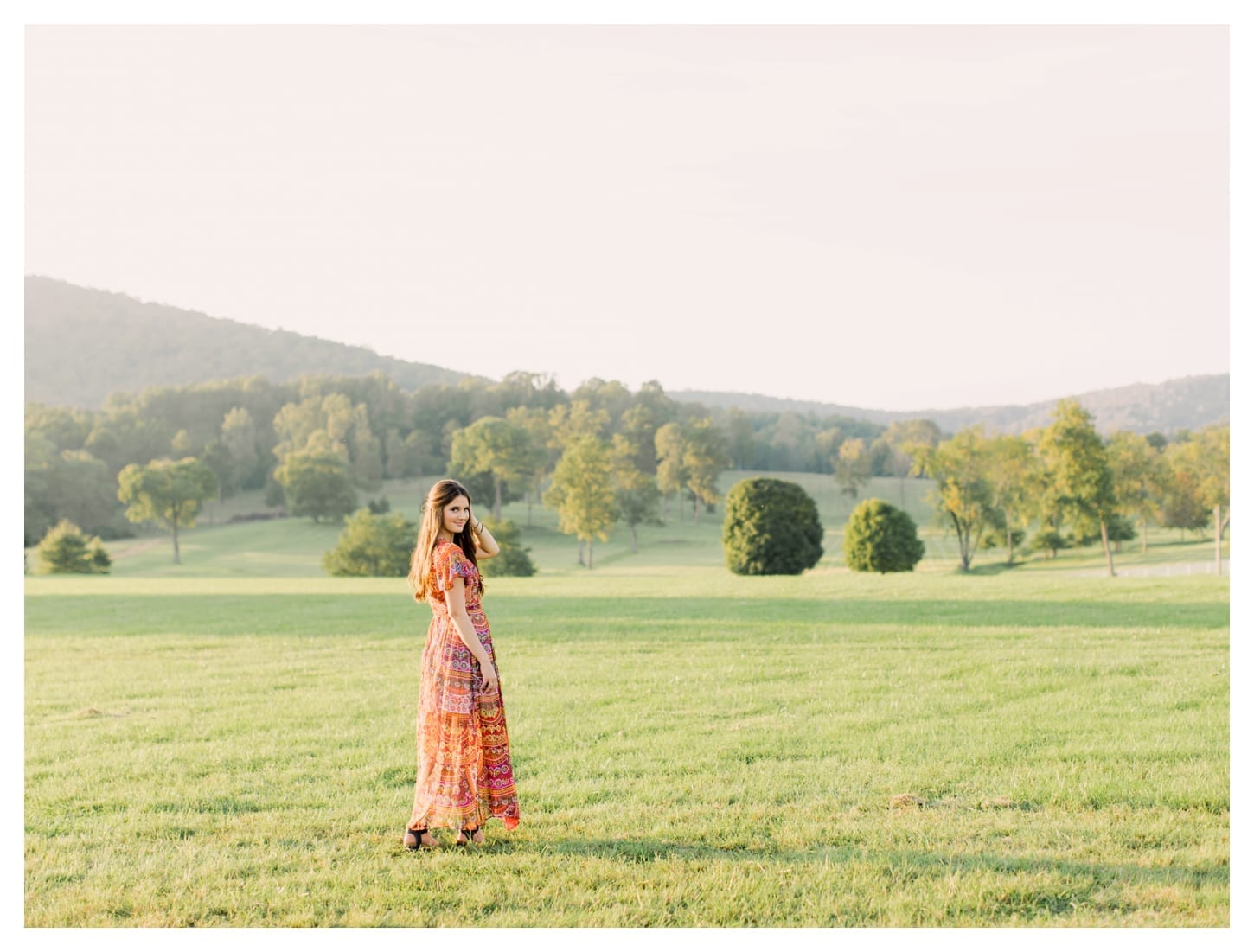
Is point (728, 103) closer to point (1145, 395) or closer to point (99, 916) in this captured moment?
point (99, 916)

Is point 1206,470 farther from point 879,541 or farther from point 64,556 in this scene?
point 64,556

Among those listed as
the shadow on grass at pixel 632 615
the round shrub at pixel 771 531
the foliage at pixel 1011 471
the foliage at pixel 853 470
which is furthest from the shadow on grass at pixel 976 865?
the foliage at pixel 853 470

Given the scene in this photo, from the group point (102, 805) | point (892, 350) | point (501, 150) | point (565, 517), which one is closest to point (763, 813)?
point (102, 805)

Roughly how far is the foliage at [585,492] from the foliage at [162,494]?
25.8m

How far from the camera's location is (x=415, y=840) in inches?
225

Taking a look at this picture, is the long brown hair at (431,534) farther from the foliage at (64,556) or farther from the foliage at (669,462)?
the foliage at (669,462)

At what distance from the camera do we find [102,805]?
6789 millimetres

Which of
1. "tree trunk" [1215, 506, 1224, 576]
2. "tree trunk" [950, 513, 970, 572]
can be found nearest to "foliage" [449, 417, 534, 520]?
"tree trunk" [950, 513, 970, 572]

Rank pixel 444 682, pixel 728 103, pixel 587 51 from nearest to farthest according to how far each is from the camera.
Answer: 1. pixel 444 682
2. pixel 587 51
3. pixel 728 103

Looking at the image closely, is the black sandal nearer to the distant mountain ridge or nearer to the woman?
the woman

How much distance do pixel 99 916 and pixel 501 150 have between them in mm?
10882

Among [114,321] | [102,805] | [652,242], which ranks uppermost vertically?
[114,321]

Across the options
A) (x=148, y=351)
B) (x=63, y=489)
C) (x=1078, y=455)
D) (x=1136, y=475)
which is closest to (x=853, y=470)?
(x=1136, y=475)

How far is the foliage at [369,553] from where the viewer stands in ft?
170
